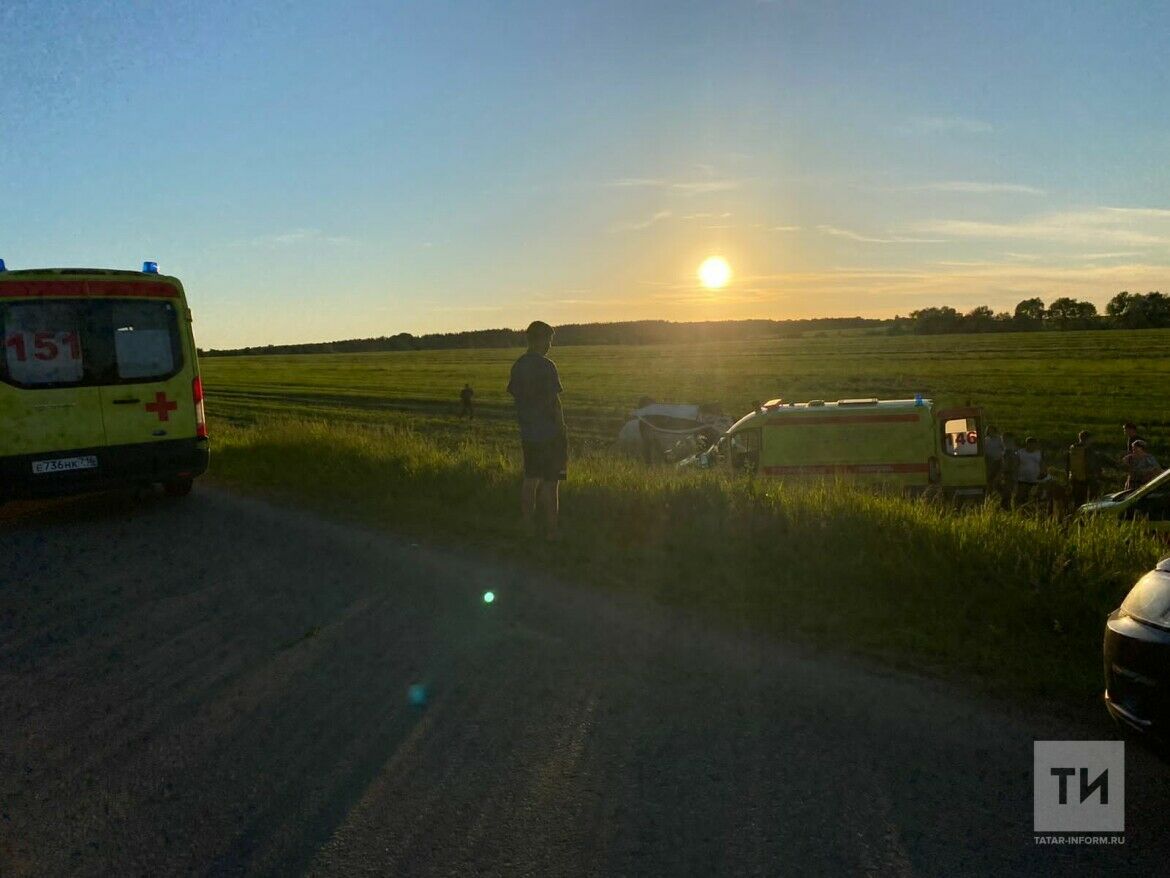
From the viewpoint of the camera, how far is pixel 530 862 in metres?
2.84

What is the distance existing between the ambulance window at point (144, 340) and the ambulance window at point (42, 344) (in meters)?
0.40

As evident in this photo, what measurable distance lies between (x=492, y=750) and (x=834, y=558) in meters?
3.55

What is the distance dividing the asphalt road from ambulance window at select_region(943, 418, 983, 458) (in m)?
A: 8.55

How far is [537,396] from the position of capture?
25.1 feet

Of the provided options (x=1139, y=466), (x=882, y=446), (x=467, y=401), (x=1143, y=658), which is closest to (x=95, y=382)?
(x=1143, y=658)

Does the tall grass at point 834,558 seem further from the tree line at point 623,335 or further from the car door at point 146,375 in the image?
the tree line at point 623,335

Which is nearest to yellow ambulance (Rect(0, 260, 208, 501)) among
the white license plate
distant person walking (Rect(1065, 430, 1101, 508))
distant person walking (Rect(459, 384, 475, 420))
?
the white license plate

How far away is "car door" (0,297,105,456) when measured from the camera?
9102 mm

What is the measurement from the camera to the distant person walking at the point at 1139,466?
1324 cm

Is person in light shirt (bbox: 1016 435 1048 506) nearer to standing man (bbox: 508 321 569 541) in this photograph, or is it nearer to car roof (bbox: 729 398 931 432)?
car roof (bbox: 729 398 931 432)

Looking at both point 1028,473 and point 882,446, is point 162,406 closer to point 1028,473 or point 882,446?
point 882,446

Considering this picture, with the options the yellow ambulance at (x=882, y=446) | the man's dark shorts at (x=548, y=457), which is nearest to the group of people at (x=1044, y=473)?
the yellow ambulance at (x=882, y=446)

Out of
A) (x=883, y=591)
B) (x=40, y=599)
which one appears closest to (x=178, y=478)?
(x=40, y=599)
